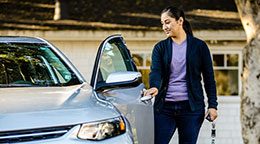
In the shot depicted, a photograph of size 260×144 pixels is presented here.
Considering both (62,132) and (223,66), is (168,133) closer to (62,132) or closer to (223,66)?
(62,132)

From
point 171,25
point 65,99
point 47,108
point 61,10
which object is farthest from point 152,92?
point 61,10

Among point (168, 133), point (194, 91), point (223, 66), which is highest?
point (194, 91)

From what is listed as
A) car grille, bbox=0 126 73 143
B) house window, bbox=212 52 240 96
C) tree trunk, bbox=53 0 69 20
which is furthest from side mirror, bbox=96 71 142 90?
tree trunk, bbox=53 0 69 20

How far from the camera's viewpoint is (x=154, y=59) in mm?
4434

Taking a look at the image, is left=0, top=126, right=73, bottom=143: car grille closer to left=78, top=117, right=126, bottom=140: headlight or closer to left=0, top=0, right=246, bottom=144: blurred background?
left=78, top=117, right=126, bottom=140: headlight

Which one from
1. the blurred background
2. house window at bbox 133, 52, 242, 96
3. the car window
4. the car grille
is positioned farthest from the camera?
house window at bbox 133, 52, 242, 96

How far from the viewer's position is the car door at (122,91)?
415cm

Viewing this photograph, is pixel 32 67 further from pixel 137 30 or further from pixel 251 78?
pixel 137 30

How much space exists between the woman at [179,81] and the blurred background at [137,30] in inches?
201

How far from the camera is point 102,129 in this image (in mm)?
3193

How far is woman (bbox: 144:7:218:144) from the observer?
429cm

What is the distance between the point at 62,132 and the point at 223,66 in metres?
8.72

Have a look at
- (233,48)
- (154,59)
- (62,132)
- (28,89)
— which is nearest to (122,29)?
(233,48)

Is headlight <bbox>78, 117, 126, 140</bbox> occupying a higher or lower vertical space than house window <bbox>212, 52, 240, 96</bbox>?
higher
